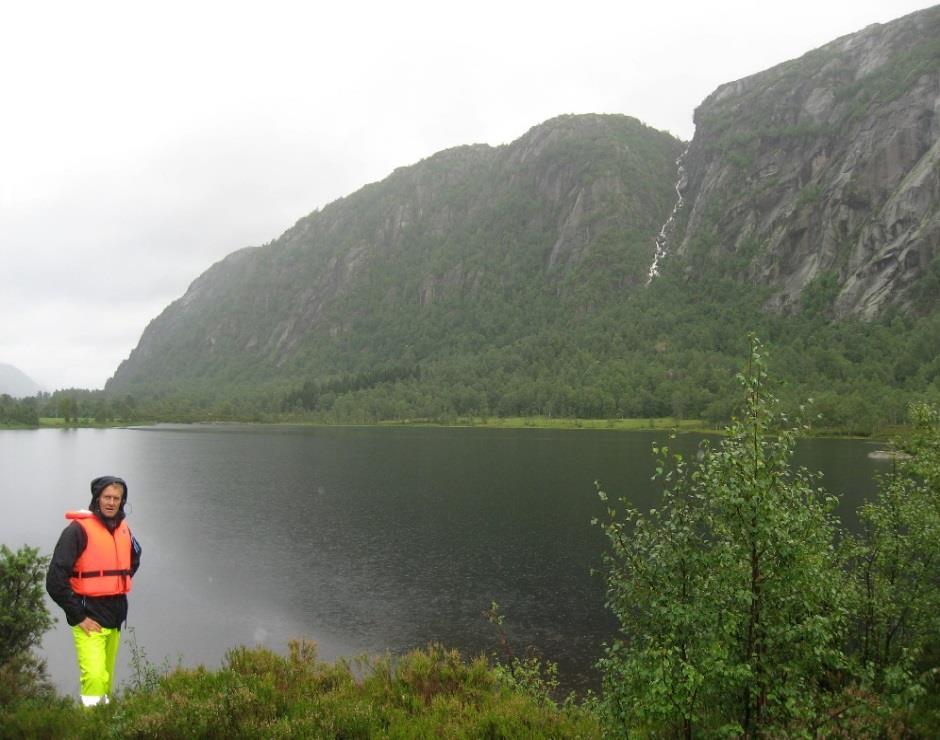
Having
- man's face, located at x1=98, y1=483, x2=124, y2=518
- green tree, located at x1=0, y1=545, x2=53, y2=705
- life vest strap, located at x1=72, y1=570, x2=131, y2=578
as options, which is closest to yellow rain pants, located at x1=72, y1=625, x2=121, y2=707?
life vest strap, located at x1=72, y1=570, x2=131, y2=578

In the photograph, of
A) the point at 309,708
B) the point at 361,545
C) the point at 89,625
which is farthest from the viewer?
the point at 361,545

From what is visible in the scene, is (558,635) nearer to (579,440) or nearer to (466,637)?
(466,637)

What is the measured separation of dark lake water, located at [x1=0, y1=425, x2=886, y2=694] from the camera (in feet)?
107

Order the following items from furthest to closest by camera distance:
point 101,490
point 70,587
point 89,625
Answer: point 101,490 → point 89,625 → point 70,587

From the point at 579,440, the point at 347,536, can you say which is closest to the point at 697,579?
the point at 347,536

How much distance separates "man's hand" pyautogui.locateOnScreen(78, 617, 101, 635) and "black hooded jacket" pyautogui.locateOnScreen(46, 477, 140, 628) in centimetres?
8

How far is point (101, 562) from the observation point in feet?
35.9

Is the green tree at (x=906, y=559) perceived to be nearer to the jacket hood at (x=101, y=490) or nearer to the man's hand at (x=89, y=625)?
the jacket hood at (x=101, y=490)

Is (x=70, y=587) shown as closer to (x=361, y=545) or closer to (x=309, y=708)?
(x=309, y=708)

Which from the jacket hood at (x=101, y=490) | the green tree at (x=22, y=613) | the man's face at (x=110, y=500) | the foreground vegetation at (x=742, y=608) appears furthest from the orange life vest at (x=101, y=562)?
the foreground vegetation at (x=742, y=608)

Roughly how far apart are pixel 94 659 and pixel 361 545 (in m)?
42.8

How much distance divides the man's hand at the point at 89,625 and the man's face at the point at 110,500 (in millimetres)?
1786

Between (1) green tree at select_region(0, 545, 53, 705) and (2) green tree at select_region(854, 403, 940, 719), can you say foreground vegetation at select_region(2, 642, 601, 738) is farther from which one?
(2) green tree at select_region(854, 403, 940, 719)

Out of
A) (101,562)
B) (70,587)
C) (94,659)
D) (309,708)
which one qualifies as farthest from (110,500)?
(309,708)
